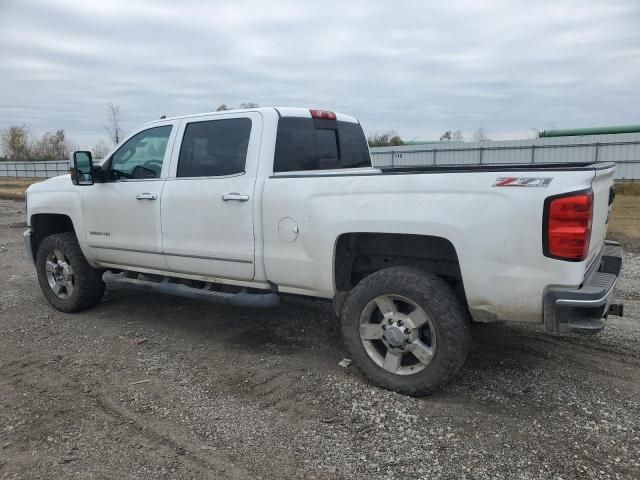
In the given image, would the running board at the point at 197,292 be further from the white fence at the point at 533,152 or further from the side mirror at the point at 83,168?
the white fence at the point at 533,152

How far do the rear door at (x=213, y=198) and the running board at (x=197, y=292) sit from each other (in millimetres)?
163

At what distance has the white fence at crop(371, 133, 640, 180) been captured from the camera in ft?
79.3

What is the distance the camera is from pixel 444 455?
3.04 metres

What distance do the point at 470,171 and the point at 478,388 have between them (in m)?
1.61

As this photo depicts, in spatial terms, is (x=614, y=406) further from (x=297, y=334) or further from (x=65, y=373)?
(x=65, y=373)

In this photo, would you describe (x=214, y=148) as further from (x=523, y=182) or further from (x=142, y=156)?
(x=523, y=182)

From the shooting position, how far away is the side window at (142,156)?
5.11 metres

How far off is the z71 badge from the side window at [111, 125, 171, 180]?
10.4 ft

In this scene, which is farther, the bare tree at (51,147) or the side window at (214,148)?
the bare tree at (51,147)

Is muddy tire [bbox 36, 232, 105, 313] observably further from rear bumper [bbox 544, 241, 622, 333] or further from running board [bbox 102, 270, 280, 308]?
rear bumper [bbox 544, 241, 622, 333]

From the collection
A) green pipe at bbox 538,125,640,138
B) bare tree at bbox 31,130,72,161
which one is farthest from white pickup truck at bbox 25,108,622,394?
bare tree at bbox 31,130,72,161

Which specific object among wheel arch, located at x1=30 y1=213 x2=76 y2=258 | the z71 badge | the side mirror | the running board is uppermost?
the side mirror

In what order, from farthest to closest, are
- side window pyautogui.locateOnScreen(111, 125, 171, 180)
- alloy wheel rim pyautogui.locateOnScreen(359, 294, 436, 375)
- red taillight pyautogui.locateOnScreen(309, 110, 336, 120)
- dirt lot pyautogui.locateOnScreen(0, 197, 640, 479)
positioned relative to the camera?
side window pyautogui.locateOnScreen(111, 125, 171, 180)
red taillight pyautogui.locateOnScreen(309, 110, 336, 120)
alloy wheel rim pyautogui.locateOnScreen(359, 294, 436, 375)
dirt lot pyautogui.locateOnScreen(0, 197, 640, 479)

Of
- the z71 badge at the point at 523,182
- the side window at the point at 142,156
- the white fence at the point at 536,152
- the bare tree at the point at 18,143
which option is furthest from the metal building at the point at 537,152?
the bare tree at the point at 18,143
